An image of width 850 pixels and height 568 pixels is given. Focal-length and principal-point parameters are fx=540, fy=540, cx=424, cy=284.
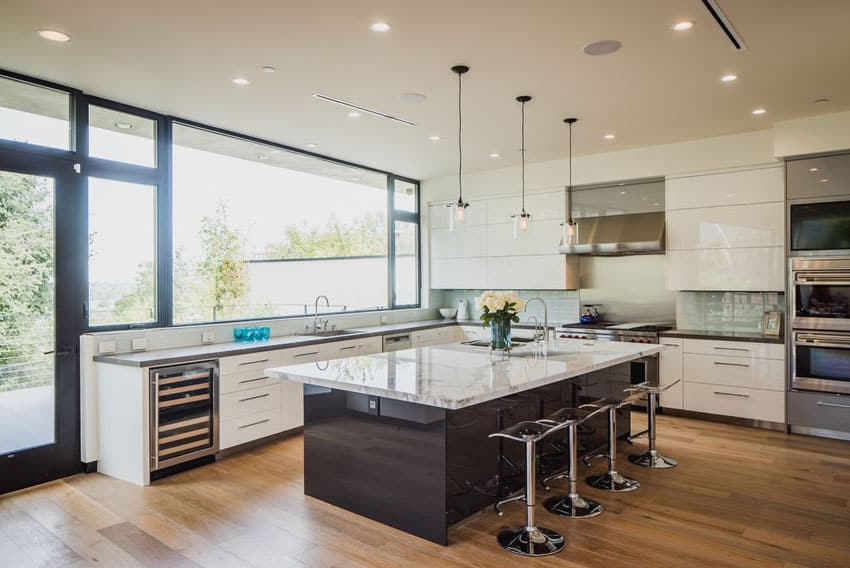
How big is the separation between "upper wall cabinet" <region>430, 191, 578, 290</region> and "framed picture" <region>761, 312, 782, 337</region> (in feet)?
6.65

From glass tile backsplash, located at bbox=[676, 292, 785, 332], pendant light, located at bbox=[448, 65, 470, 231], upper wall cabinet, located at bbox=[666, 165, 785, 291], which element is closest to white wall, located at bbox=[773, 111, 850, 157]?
upper wall cabinet, located at bbox=[666, 165, 785, 291]

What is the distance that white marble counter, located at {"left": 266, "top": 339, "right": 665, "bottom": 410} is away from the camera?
2.67m

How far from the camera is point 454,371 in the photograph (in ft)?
10.7

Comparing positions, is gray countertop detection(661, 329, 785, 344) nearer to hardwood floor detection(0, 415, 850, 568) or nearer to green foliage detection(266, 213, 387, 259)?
hardwood floor detection(0, 415, 850, 568)

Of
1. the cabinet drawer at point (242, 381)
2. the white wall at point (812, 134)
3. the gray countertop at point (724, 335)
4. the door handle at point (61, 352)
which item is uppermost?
the white wall at point (812, 134)

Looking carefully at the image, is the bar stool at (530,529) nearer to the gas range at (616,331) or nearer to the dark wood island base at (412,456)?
the dark wood island base at (412,456)

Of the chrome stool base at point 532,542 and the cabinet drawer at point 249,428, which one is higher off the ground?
the cabinet drawer at point 249,428

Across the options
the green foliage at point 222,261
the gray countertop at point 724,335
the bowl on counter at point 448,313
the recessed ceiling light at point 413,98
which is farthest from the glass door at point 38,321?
the gray countertop at point 724,335

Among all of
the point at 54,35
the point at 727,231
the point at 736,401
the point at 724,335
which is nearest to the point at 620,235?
the point at 727,231

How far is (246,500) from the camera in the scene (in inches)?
139

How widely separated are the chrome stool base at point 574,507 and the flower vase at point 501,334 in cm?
107

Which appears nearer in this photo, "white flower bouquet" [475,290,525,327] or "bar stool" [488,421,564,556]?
"bar stool" [488,421,564,556]

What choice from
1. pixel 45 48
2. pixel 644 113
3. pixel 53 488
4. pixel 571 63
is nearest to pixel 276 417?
pixel 53 488

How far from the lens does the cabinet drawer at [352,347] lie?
5.36m
